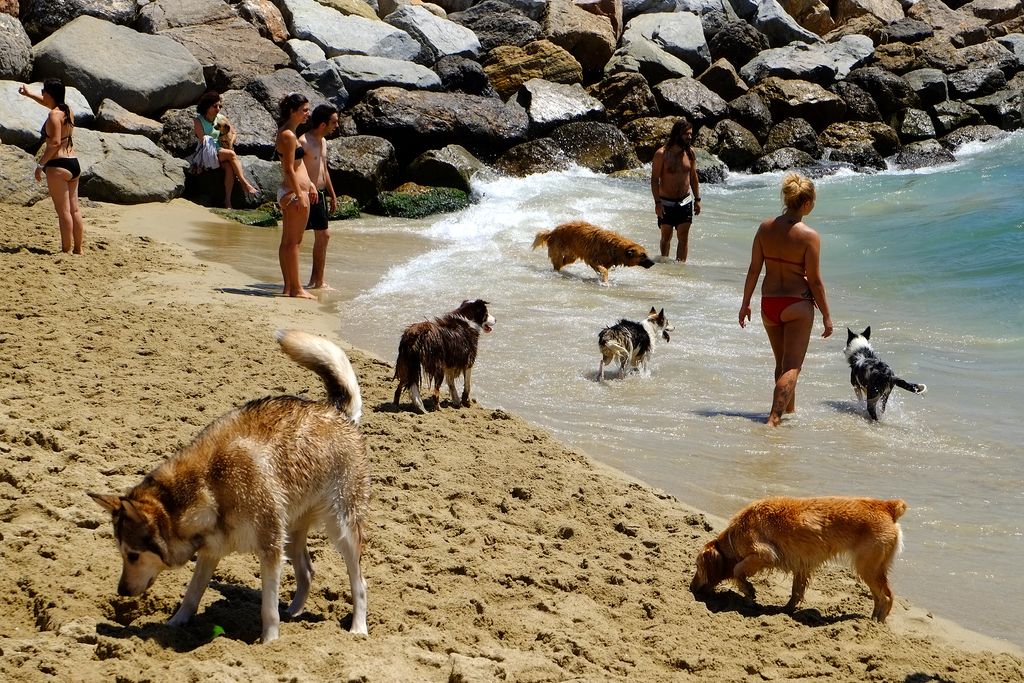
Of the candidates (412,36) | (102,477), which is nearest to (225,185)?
(412,36)

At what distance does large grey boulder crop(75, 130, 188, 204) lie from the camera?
1550 centimetres

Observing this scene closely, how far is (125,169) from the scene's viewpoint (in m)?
15.9

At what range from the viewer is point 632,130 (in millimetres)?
24578

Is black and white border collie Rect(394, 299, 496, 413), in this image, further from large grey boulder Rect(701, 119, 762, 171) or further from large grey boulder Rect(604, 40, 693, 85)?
large grey boulder Rect(604, 40, 693, 85)

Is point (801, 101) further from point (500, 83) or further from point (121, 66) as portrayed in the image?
point (121, 66)

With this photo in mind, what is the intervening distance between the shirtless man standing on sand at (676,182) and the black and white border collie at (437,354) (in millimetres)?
7244

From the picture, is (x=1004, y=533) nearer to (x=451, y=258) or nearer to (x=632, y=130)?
(x=451, y=258)

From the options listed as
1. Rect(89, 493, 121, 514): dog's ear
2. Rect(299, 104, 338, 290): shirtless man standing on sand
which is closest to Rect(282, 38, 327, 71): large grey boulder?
Rect(299, 104, 338, 290): shirtless man standing on sand

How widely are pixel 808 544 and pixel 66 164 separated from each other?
30.5 feet

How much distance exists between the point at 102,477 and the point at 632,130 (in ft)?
66.7

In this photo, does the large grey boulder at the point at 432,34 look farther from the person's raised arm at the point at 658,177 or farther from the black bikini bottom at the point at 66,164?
the black bikini bottom at the point at 66,164

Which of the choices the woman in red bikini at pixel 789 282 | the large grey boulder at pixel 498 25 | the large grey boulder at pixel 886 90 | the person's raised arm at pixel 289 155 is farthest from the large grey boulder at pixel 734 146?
the woman in red bikini at pixel 789 282

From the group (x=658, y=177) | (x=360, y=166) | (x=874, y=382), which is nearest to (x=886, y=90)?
(x=658, y=177)

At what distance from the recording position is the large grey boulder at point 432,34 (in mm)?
24219
